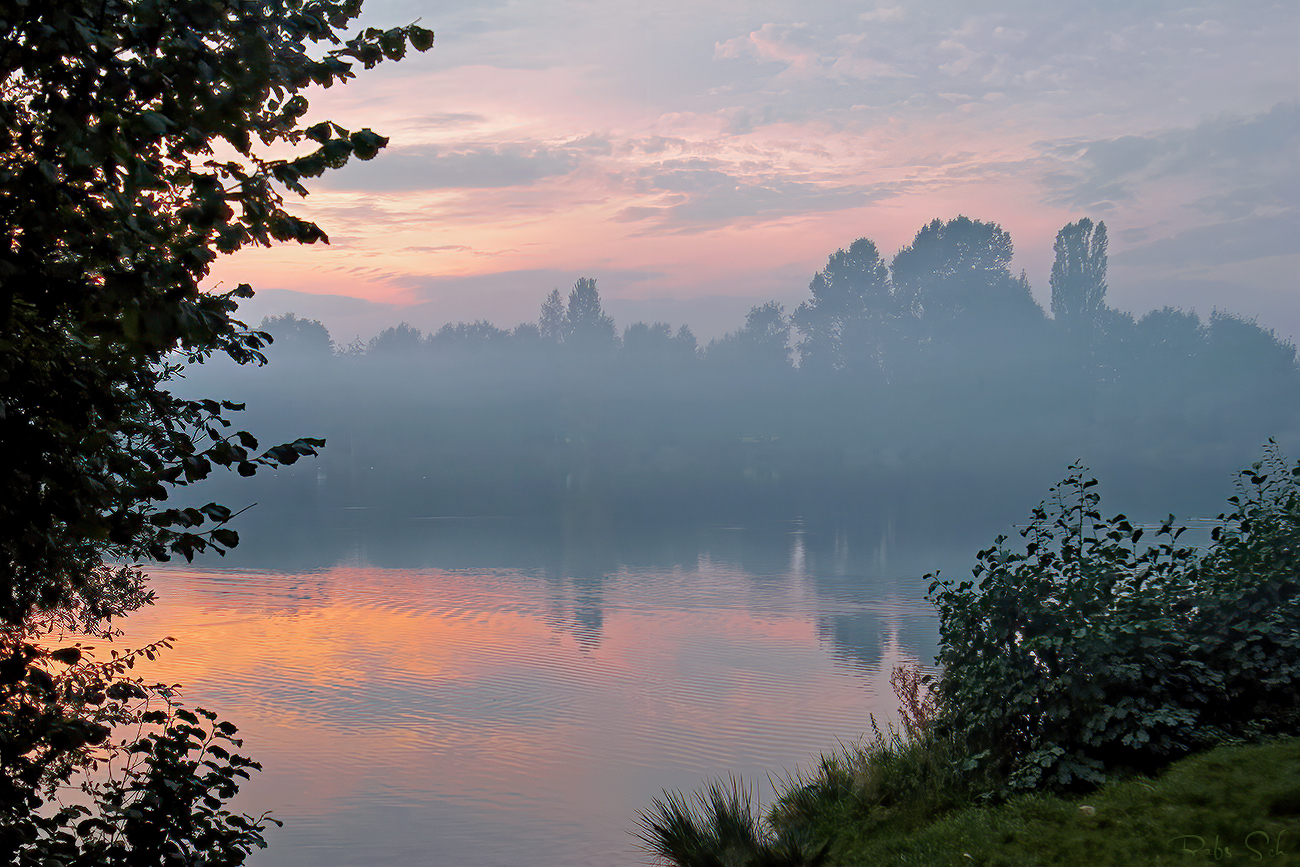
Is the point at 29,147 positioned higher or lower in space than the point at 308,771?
higher

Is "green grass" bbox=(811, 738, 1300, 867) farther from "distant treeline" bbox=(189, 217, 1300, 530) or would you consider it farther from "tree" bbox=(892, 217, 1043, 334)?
"tree" bbox=(892, 217, 1043, 334)

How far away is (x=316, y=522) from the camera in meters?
73.4

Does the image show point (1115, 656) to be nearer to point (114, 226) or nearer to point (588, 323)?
point (114, 226)

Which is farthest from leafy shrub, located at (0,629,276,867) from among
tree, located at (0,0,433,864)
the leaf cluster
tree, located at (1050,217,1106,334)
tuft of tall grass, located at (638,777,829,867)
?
tree, located at (1050,217,1106,334)

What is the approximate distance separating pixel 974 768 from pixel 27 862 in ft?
23.8

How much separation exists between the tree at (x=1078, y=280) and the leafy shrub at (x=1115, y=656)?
11049 cm

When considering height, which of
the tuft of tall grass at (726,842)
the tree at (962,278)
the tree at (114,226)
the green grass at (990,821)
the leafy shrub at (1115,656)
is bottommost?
the tuft of tall grass at (726,842)

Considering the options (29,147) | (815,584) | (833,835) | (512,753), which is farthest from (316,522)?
(29,147)

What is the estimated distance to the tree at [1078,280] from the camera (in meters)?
112

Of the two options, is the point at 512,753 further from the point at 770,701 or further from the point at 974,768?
the point at 974,768

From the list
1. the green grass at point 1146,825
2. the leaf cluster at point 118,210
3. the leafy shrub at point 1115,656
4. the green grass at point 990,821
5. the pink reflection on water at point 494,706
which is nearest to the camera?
the leaf cluster at point 118,210

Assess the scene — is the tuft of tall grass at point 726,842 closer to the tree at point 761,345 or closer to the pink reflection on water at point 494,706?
the pink reflection on water at point 494,706

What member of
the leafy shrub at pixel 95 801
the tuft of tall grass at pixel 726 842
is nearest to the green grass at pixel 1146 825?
the tuft of tall grass at pixel 726 842

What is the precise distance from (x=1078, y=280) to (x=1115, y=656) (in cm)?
11780
